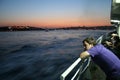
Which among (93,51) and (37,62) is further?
(37,62)

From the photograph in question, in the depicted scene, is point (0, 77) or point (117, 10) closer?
point (117, 10)

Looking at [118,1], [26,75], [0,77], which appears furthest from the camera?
[0,77]

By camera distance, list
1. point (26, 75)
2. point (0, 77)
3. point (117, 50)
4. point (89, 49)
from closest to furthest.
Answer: point (89, 49) → point (117, 50) → point (26, 75) → point (0, 77)

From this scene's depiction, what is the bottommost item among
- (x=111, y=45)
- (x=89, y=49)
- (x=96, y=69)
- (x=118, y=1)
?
(x=96, y=69)

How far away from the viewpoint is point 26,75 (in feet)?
84.3

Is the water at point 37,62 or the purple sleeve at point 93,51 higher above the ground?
the purple sleeve at point 93,51

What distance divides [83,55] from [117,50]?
8.82 ft

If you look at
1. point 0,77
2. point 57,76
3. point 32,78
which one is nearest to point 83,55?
point 57,76

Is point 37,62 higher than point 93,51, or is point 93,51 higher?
point 93,51

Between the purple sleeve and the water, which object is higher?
the purple sleeve

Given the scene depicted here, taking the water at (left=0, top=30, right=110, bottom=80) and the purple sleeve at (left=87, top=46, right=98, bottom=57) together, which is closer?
the purple sleeve at (left=87, top=46, right=98, bottom=57)

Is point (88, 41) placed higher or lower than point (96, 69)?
higher

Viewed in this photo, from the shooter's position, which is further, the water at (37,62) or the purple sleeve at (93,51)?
the water at (37,62)

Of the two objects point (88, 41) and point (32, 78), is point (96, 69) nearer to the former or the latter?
point (88, 41)
